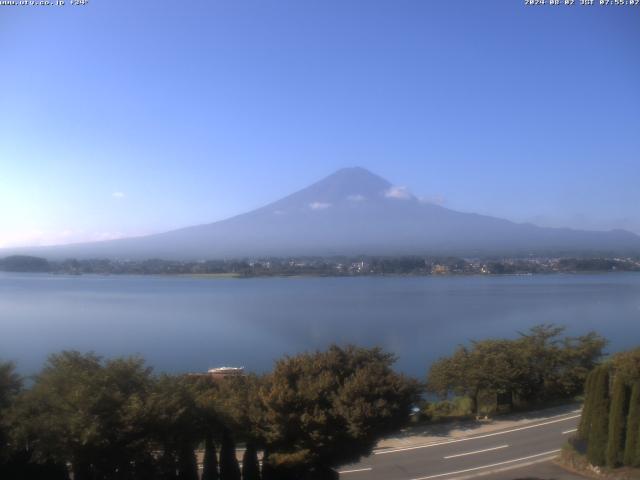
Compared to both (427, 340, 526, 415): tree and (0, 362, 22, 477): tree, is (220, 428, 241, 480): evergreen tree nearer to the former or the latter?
(0, 362, 22, 477): tree

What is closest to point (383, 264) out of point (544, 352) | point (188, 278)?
point (188, 278)

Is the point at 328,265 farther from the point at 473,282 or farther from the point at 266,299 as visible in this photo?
the point at 266,299

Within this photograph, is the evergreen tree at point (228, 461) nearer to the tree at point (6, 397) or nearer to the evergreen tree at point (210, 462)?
the evergreen tree at point (210, 462)

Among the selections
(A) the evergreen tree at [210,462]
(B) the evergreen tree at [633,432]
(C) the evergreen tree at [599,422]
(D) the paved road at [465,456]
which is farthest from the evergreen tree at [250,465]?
(B) the evergreen tree at [633,432]

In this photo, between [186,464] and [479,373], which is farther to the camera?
[479,373]

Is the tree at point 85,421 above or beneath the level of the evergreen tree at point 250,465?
above

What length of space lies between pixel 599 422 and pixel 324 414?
3133mm

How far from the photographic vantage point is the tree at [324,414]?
518cm

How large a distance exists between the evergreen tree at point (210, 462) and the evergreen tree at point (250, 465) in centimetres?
28

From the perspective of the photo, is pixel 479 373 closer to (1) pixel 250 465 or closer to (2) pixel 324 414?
(2) pixel 324 414

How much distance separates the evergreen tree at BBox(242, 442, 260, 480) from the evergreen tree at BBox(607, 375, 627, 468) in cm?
366

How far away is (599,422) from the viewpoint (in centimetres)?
620

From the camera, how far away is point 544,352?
10977mm

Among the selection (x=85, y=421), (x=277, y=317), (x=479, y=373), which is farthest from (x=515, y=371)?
(x=277, y=317)
